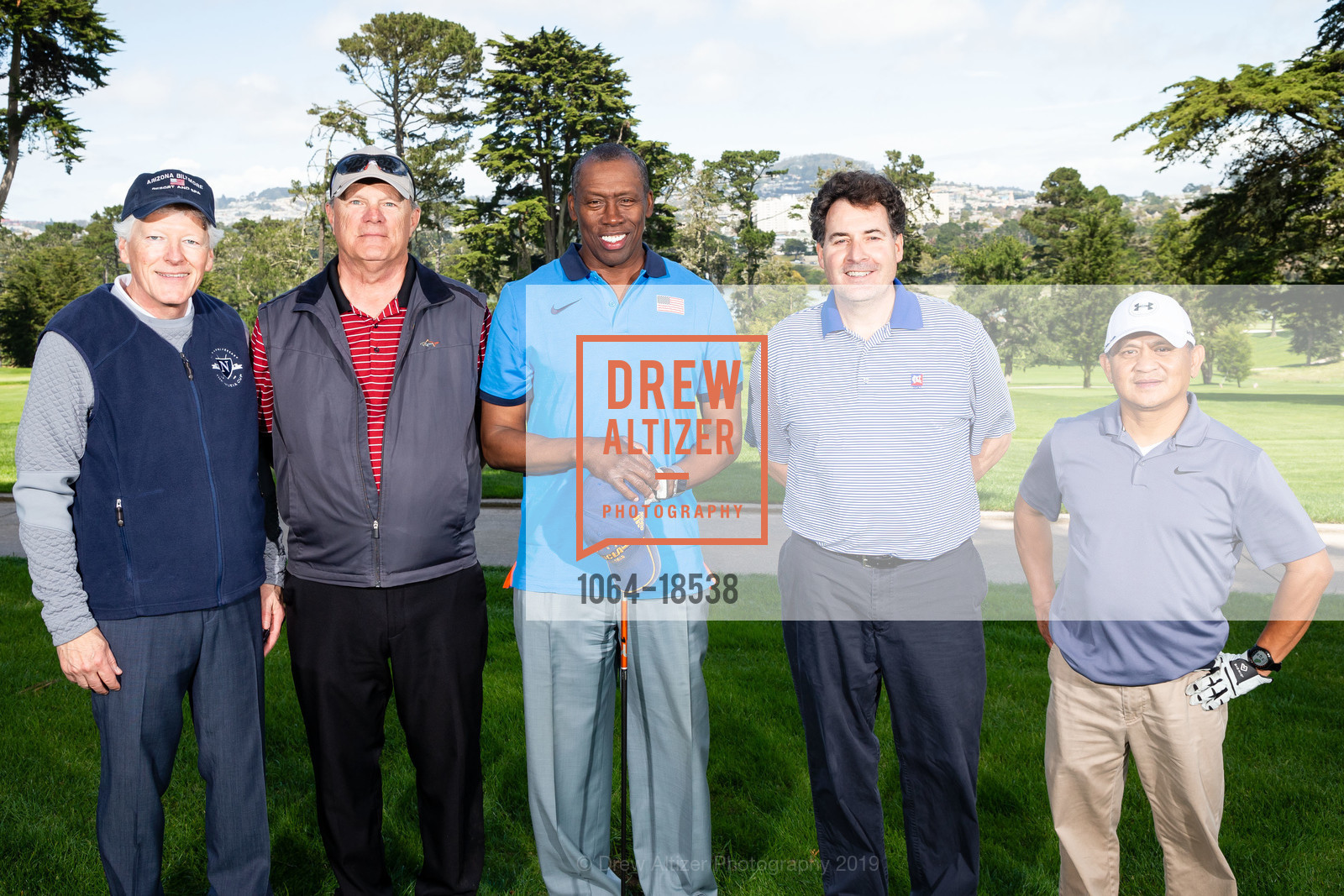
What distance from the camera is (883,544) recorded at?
2740 mm

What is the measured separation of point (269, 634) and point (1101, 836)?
268cm

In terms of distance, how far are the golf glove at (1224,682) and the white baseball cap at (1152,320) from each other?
865mm

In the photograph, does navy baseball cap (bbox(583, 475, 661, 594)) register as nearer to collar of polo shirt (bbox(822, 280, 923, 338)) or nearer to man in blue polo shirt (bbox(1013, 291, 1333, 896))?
collar of polo shirt (bbox(822, 280, 923, 338))

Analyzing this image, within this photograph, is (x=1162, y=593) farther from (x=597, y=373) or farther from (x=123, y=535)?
(x=123, y=535)

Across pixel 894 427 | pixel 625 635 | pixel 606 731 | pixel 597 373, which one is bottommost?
pixel 606 731

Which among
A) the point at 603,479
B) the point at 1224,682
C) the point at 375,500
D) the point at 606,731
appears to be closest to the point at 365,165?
the point at 375,500

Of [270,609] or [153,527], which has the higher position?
[153,527]

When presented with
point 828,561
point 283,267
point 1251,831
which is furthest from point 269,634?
point 283,267

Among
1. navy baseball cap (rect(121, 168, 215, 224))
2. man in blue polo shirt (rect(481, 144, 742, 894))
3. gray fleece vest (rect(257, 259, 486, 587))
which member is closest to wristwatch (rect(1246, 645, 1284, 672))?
man in blue polo shirt (rect(481, 144, 742, 894))

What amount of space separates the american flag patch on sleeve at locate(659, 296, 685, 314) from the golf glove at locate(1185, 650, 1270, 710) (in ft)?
5.92

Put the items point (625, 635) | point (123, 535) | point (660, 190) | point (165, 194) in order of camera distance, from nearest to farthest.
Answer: point (123, 535)
point (165, 194)
point (625, 635)
point (660, 190)

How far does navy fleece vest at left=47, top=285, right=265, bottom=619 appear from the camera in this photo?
2.53 meters

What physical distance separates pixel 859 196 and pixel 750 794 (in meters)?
2.65

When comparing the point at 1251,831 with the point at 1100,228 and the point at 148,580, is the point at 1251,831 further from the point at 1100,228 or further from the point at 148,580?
the point at 1100,228
